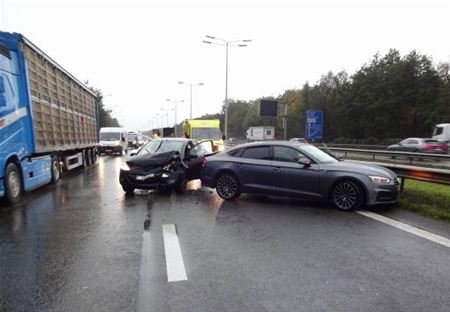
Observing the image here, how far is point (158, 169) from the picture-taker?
10.2 metres

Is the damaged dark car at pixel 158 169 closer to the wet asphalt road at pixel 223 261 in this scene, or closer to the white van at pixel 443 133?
the wet asphalt road at pixel 223 261

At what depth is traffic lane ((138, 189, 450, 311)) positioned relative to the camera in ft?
12.4

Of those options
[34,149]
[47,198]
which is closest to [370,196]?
[47,198]

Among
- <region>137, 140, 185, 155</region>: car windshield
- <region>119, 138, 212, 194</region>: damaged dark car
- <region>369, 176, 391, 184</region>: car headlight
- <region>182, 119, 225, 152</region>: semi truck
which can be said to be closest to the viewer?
<region>369, 176, 391, 184</region>: car headlight

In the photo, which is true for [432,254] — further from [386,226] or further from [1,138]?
[1,138]

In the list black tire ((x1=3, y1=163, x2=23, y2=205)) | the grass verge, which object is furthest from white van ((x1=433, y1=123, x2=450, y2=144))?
black tire ((x1=3, y1=163, x2=23, y2=205))

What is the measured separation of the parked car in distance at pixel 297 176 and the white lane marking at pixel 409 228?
0.33 metres

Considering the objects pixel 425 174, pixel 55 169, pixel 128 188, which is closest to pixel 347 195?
pixel 425 174

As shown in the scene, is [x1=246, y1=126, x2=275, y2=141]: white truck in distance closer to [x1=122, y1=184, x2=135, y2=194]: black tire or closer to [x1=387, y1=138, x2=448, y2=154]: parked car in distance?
[x1=387, y1=138, x2=448, y2=154]: parked car in distance

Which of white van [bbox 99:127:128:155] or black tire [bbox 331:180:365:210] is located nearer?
black tire [bbox 331:180:365:210]

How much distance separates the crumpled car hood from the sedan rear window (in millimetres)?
2257

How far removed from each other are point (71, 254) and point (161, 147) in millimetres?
6345

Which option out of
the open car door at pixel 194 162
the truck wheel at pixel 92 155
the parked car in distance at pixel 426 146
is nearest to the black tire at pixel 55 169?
the open car door at pixel 194 162

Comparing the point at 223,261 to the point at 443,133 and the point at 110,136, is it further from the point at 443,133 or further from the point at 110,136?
the point at 443,133
